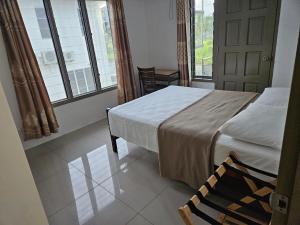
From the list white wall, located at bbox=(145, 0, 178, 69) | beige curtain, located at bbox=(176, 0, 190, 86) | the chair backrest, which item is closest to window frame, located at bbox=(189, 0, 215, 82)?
beige curtain, located at bbox=(176, 0, 190, 86)

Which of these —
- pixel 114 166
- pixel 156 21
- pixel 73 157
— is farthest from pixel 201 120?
pixel 156 21

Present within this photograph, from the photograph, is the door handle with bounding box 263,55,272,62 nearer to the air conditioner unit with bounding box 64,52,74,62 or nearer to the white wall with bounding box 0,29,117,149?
the white wall with bounding box 0,29,117,149

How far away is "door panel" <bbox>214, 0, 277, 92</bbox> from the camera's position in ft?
9.79

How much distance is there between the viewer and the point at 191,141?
1746 mm

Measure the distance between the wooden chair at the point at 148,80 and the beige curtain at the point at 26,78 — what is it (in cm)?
191

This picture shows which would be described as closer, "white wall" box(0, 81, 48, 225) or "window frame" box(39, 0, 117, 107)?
"white wall" box(0, 81, 48, 225)

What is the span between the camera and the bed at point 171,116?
4.72 ft

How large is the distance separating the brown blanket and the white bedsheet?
0.44 ft

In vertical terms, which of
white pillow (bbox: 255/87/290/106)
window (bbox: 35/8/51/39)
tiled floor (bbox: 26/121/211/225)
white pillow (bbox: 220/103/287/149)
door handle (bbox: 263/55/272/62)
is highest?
window (bbox: 35/8/51/39)

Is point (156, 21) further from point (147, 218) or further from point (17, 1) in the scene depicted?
point (147, 218)

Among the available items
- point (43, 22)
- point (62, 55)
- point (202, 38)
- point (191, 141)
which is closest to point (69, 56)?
point (62, 55)

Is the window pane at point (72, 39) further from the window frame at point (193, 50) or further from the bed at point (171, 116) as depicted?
the window frame at point (193, 50)

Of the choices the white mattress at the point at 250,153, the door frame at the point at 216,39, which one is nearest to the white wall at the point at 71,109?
the door frame at the point at 216,39

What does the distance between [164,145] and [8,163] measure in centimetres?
135
